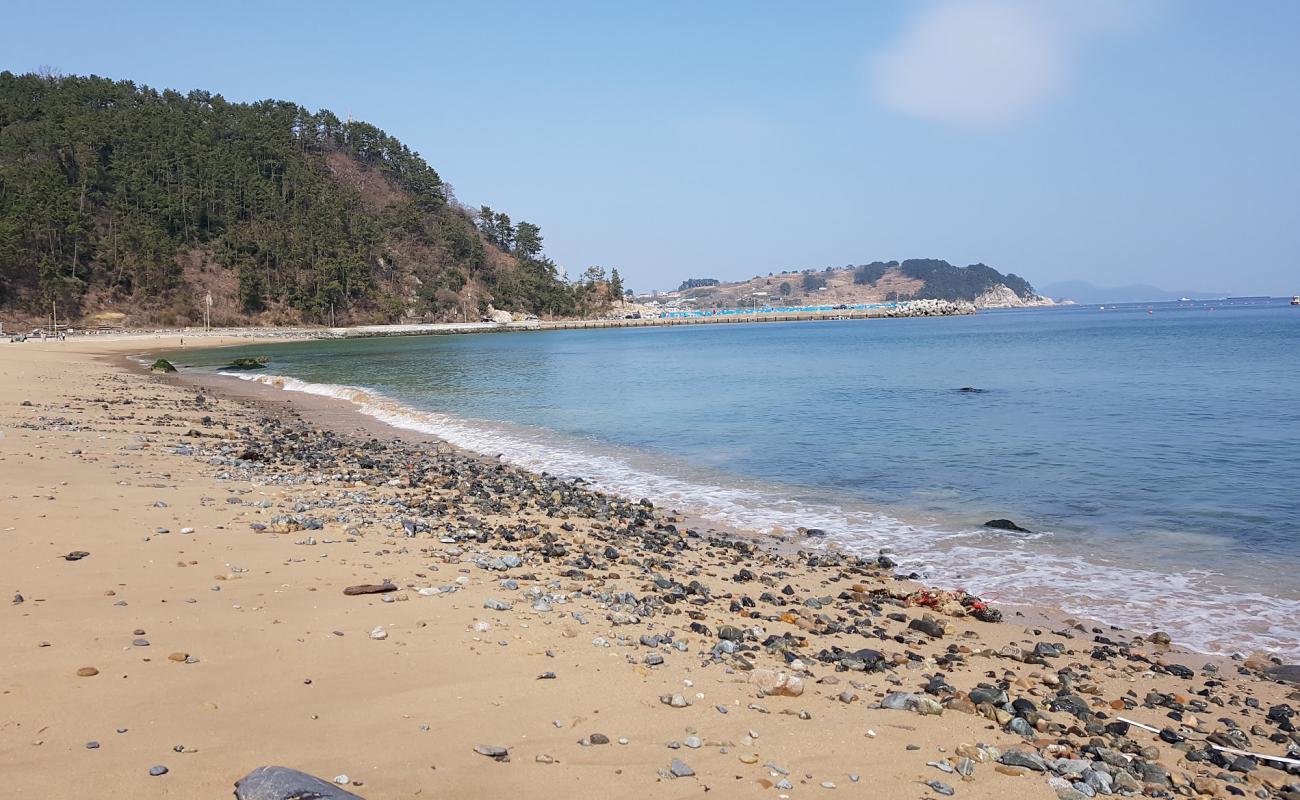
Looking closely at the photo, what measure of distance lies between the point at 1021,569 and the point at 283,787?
352 inches

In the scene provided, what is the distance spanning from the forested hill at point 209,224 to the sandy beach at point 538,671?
10568cm

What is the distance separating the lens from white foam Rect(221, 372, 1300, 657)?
8.12 metres

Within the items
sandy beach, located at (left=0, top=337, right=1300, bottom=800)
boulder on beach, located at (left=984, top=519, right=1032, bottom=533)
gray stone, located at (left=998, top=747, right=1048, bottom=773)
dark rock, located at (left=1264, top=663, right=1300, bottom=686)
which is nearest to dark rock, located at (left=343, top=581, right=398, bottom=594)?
sandy beach, located at (left=0, top=337, right=1300, bottom=800)

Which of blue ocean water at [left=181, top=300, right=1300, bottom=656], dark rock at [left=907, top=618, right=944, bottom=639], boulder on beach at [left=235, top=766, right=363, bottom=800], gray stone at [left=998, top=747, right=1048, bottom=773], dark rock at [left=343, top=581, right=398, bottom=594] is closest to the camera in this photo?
boulder on beach at [left=235, top=766, right=363, bottom=800]

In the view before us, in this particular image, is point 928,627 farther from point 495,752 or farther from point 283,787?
point 283,787

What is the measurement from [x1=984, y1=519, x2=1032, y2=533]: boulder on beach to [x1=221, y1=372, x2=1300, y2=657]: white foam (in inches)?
11.9

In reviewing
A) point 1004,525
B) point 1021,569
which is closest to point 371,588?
point 1021,569

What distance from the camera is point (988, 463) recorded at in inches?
672

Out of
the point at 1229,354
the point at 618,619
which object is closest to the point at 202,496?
the point at 618,619

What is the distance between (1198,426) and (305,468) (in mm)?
22197

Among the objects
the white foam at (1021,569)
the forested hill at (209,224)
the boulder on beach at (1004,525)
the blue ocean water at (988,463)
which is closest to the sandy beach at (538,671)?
the white foam at (1021,569)

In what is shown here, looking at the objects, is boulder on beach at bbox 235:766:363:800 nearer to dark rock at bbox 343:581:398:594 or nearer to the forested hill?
dark rock at bbox 343:581:398:594

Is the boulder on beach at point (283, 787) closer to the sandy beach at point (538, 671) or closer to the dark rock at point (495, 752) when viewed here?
the sandy beach at point (538, 671)

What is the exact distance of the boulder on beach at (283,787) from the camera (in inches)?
142
